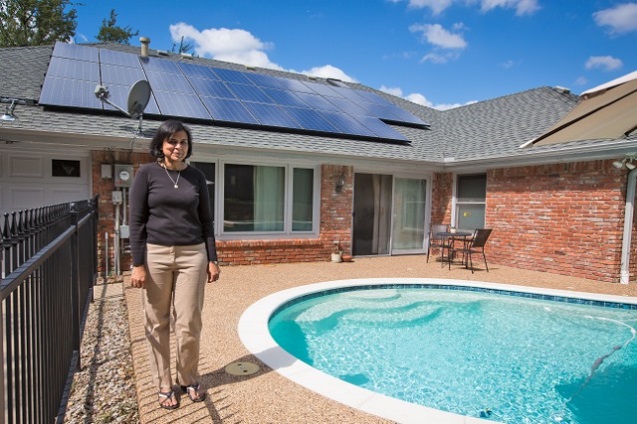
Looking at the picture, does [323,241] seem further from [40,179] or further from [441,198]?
→ [40,179]

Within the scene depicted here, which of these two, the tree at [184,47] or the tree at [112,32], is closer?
the tree at [112,32]

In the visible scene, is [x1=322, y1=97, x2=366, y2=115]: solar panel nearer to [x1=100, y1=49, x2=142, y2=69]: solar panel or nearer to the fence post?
[x1=100, y1=49, x2=142, y2=69]: solar panel

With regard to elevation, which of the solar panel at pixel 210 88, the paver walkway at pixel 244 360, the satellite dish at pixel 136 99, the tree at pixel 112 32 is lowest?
the paver walkway at pixel 244 360

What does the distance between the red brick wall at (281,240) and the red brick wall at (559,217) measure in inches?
150

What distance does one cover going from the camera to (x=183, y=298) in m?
2.77

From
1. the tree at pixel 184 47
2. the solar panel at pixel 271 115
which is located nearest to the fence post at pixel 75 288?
the solar panel at pixel 271 115

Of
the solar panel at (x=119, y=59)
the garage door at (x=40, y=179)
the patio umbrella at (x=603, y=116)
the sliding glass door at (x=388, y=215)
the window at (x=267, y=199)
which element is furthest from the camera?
the sliding glass door at (x=388, y=215)

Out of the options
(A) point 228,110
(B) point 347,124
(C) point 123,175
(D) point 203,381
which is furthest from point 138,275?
(B) point 347,124

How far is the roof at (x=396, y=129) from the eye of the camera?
7.03m

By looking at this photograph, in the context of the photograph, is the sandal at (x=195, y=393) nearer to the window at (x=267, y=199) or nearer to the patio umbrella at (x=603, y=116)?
the patio umbrella at (x=603, y=116)

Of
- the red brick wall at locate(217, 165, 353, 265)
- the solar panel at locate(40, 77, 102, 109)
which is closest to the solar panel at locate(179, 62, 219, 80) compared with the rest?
the solar panel at locate(40, 77, 102, 109)

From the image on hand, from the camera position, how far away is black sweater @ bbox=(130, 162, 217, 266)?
8.81 ft

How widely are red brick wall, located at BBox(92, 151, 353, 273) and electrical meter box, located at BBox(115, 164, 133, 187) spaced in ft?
0.60

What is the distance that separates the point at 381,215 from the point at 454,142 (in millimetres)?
3497
